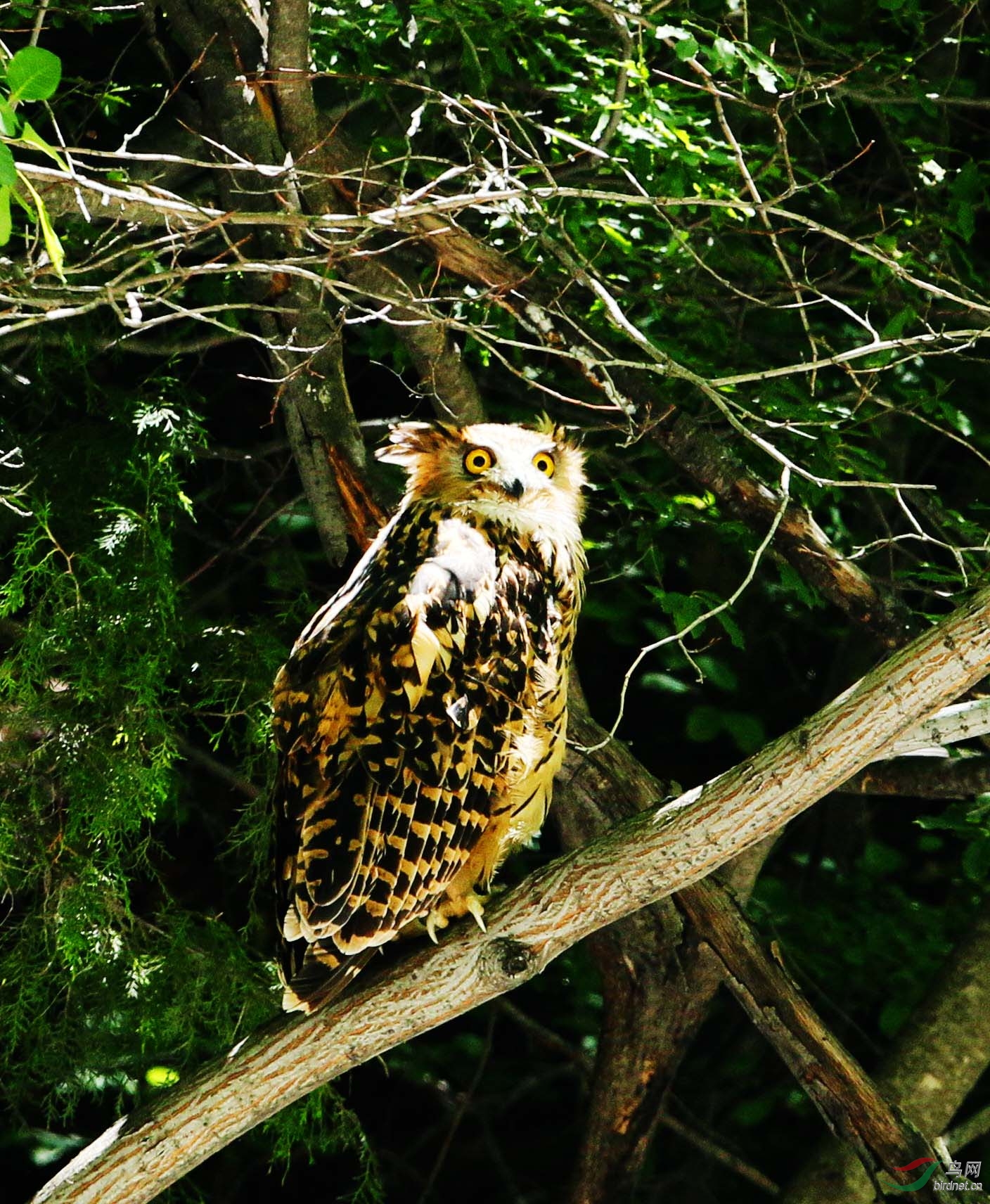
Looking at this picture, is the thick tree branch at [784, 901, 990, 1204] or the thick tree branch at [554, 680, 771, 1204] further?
the thick tree branch at [784, 901, 990, 1204]

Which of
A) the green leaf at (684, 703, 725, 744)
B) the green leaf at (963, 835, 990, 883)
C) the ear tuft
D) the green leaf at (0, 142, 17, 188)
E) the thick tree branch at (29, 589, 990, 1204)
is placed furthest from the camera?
the green leaf at (684, 703, 725, 744)

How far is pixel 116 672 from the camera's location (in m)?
2.46

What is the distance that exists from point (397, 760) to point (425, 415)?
1.46 meters

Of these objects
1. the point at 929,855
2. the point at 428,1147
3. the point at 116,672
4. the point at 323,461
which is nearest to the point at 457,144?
the point at 323,461

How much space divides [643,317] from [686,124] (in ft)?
1.27

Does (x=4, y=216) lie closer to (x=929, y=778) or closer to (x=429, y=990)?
(x=429, y=990)

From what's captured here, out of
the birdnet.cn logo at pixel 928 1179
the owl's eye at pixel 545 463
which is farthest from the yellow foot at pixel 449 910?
the birdnet.cn logo at pixel 928 1179

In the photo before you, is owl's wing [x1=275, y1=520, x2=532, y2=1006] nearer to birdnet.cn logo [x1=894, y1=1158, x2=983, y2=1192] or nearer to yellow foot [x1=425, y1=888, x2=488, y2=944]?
yellow foot [x1=425, y1=888, x2=488, y2=944]

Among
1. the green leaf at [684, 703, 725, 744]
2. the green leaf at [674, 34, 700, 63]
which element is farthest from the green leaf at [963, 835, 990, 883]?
the green leaf at [674, 34, 700, 63]

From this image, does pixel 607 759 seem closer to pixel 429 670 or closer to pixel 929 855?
pixel 429 670

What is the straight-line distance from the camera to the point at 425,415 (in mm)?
3178

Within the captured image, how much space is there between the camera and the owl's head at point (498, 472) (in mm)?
Answer: 2082

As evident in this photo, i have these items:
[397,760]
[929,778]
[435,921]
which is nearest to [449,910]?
[435,921]

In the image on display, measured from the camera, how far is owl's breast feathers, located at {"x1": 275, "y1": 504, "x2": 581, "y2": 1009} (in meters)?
1.85
